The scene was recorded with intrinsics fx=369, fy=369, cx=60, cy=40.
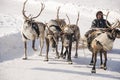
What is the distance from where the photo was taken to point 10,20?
2427 cm

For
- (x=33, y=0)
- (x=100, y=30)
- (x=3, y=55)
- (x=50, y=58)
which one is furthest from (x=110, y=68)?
(x=33, y=0)

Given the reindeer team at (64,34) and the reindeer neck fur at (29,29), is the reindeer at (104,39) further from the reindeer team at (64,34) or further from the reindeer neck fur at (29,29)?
the reindeer neck fur at (29,29)

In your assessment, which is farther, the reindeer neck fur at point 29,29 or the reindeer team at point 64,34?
the reindeer neck fur at point 29,29

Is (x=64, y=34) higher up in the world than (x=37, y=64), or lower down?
higher up

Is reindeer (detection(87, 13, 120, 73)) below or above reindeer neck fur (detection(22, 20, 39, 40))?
below

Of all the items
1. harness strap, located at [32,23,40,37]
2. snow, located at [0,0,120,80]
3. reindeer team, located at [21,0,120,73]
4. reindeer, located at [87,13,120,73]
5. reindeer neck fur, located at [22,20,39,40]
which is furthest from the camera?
harness strap, located at [32,23,40,37]

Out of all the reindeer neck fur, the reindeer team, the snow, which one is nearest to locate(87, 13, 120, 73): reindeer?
the reindeer team

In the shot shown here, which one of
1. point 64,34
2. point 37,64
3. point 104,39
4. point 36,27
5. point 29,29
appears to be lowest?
point 37,64

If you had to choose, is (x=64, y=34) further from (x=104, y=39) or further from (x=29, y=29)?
(x=104, y=39)

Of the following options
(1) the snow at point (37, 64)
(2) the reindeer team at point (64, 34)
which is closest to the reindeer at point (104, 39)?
(2) the reindeer team at point (64, 34)

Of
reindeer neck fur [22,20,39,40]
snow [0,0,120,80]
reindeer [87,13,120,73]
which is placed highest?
reindeer neck fur [22,20,39,40]

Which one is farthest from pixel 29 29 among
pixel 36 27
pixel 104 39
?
pixel 104 39

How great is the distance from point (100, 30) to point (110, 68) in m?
1.68

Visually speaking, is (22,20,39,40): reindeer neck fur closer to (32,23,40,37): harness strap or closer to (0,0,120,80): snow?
(32,23,40,37): harness strap
